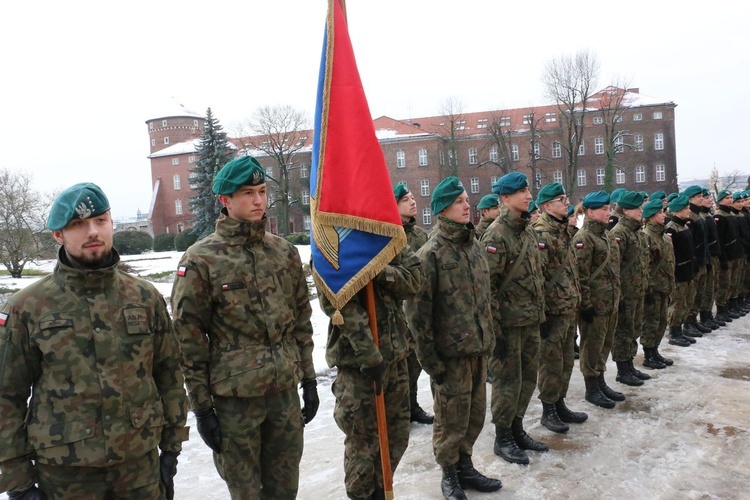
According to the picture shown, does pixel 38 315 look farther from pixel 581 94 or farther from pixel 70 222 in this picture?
pixel 581 94

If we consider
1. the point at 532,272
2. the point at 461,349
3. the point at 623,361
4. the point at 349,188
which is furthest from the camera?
the point at 623,361

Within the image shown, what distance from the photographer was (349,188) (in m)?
3.64

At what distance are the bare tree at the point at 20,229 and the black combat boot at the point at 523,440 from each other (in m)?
24.6

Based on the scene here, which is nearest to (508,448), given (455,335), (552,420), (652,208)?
(552,420)

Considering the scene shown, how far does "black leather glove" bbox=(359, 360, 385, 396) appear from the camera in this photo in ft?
11.2

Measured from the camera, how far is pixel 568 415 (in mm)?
5602

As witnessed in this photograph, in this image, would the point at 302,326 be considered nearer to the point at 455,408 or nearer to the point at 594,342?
the point at 455,408

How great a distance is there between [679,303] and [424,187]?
48.7 metres

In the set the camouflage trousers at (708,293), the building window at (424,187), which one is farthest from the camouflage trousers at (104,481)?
the building window at (424,187)

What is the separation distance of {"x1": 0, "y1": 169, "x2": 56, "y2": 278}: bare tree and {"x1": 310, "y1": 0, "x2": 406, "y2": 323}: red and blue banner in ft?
80.1

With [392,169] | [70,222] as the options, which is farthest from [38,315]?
[392,169]

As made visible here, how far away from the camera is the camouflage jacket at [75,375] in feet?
7.90

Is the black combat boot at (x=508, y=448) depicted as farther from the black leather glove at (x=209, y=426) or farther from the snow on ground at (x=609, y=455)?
the black leather glove at (x=209, y=426)

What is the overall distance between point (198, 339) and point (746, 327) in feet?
33.7
